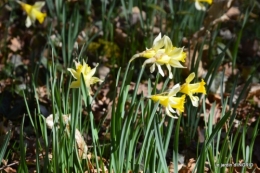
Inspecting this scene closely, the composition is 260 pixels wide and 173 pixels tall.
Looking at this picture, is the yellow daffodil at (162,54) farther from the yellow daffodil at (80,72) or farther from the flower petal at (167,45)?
the yellow daffodil at (80,72)

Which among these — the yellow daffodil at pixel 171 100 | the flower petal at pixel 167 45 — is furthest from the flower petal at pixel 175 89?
the flower petal at pixel 167 45

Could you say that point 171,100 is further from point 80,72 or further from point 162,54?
point 80,72

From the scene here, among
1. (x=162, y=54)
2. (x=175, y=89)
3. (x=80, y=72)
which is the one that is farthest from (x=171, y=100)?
(x=80, y=72)

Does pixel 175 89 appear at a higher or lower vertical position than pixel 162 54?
lower

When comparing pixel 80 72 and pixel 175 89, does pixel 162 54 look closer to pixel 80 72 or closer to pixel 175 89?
pixel 175 89

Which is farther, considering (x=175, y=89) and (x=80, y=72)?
(x=80, y=72)

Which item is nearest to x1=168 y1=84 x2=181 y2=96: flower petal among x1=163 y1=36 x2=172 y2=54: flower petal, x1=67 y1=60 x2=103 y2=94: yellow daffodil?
x1=163 y1=36 x2=172 y2=54: flower petal

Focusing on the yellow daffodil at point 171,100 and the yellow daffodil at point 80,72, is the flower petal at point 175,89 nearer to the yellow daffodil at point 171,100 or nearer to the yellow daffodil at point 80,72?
the yellow daffodil at point 171,100

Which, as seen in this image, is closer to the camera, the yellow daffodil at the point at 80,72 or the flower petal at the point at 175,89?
the flower petal at the point at 175,89

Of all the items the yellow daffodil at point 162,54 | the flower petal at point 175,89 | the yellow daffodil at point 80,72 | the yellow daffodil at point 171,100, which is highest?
the yellow daffodil at point 162,54

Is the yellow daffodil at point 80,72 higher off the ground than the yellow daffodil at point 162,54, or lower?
lower

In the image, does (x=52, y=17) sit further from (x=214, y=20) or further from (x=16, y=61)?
(x=214, y=20)

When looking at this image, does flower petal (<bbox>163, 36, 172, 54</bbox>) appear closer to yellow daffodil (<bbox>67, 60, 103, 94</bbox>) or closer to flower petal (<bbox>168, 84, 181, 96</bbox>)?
flower petal (<bbox>168, 84, 181, 96</bbox>)
